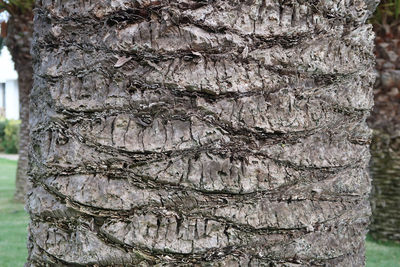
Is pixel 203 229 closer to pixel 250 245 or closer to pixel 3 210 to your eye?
pixel 250 245

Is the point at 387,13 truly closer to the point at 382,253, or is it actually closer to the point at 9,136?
the point at 382,253

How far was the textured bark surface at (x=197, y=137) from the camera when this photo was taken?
123cm

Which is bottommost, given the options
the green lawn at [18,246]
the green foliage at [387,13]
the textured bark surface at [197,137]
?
the green lawn at [18,246]

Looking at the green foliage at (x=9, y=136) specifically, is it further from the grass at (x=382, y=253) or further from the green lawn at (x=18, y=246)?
the grass at (x=382, y=253)

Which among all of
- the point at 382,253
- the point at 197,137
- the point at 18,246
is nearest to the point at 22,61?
the point at 18,246

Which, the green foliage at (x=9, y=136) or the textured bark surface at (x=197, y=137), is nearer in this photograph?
the textured bark surface at (x=197, y=137)

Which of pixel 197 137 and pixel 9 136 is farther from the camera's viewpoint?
pixel 9 136

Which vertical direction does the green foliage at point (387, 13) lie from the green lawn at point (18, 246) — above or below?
above

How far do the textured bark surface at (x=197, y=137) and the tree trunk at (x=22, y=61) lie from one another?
25.4 ft

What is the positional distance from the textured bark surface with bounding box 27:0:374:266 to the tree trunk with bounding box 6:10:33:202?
25.4 ft

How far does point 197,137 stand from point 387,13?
514 centimetres

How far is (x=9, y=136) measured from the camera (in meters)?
25.4

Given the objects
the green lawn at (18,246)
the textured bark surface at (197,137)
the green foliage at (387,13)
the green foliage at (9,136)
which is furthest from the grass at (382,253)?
the green foliage at (9,136)

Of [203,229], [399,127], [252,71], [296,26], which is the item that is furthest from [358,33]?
[399,127]
